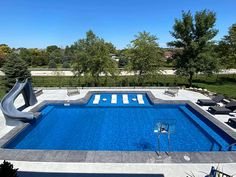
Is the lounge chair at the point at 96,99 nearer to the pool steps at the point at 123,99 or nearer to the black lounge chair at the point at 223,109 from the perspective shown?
the pool steps at the point at 123,99

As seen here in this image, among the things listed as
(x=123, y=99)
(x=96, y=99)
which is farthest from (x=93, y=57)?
(x=123, y=99)

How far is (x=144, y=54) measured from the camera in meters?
24.9

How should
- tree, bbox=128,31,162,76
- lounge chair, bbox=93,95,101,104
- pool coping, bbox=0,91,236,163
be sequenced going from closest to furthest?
pool coping, bbox=0,91,236,163
lounge chair, bbox=93,95,101,104
tree, bbox=128,31,162,76

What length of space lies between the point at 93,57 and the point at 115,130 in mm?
12701

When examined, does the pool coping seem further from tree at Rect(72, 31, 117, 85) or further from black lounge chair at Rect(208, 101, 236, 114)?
tree at Rect(72, 31, 117, 85)

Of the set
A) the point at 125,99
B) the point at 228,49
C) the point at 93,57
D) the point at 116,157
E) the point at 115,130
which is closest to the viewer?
the point at 116,157

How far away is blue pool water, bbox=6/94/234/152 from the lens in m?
11.3

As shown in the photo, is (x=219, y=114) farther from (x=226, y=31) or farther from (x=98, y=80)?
(x=226, y=31)

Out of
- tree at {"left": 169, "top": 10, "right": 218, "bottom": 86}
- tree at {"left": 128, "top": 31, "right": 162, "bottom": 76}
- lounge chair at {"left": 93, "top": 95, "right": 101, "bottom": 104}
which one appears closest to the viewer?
lounge chair at {"left": 93, "top": 95, "right": 101, "bottom": 104}

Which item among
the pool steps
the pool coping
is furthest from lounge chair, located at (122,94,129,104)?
the pool coping

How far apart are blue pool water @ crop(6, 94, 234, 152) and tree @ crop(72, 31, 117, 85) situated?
718 centimetres

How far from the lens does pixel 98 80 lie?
2664cm

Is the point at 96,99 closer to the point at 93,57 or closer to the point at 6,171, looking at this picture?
the point at 93,57

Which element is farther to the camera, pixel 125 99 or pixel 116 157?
pixel 125 99
